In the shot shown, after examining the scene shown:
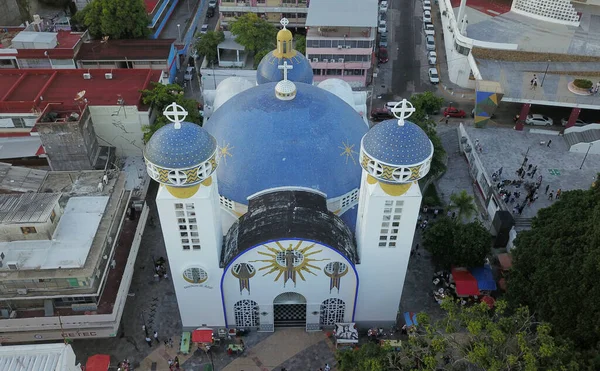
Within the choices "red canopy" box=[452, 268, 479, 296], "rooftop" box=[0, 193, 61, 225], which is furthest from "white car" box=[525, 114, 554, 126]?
"rooftop" box=[0, 193, 61, 225]

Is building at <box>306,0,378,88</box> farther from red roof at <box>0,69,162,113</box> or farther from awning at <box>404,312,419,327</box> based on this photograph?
awning at <box>404,312,419,327</box>

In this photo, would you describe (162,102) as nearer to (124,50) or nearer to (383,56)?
(124,50)

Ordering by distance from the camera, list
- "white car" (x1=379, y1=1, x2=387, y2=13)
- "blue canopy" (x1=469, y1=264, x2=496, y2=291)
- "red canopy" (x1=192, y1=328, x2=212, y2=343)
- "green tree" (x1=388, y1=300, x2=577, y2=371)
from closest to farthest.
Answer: "green tree" (x1=388, y1=300, x2=577, y2=371) → "red canopy" (x1=192, y1=328, x2=212, y2=343) → "blue canopy" (x1=469, y1=264, x2=496, y2=291) → "white car" (x1=379, y1=1, x2=387, y2=13)

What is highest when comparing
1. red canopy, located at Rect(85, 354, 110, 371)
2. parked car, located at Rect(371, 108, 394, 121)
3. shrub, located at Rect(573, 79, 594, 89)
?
shrub, located at Rect(573, 79, 594, 89)

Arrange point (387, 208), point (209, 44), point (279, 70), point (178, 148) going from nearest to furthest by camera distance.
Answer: point (178, 148) < point (387, 208) < point (279, 70) < point (209, 44)

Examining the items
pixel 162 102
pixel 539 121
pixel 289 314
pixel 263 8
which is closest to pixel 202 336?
pixel 289 314

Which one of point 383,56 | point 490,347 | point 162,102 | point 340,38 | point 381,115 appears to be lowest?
point 381,115

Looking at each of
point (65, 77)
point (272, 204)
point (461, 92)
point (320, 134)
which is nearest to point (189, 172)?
point (272, 204)
